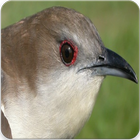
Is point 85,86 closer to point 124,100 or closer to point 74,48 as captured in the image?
point 74,48

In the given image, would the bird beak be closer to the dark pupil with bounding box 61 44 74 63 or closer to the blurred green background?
the dark pupil with bounding box 61 44 74 63

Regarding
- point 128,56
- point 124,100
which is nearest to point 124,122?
point 124,100

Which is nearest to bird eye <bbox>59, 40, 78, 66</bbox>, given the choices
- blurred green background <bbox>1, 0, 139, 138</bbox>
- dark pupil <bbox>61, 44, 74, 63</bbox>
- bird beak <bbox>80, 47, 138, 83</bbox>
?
dark pupil <bbox>61, 44, 74, 63</bbox>

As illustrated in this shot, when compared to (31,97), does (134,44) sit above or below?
below

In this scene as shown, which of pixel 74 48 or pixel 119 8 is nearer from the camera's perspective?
pixel 74 48

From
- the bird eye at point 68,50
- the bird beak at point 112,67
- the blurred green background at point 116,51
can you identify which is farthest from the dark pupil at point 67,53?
the blurred green background at point 116,51

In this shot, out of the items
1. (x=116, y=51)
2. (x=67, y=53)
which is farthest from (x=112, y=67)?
(x=116, y=51)

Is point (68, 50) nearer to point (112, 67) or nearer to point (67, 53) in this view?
point (67, 53)
